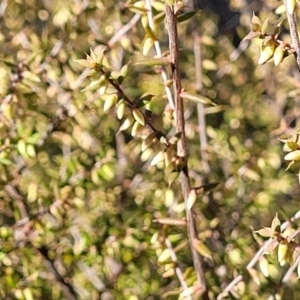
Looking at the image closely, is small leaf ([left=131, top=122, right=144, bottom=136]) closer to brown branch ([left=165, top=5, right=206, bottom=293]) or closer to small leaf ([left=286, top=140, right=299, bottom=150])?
brown branch ([left=165, top=5, right=206, bottom=293])

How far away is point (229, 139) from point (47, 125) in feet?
2.01

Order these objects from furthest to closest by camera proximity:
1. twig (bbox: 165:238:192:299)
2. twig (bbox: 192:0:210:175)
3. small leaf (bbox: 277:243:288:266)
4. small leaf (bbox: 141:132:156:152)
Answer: twig (bbox: 192:0:210:175) → twig (bbox: 165:238:192:299) → small leaf (bbox: 141:132:156:152) → small leaf (bbox: 277:243:288:266)

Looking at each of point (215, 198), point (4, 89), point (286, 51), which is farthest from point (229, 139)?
point (286, 51)

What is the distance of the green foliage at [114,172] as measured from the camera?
1.52 metres

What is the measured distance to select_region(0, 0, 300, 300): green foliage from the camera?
152cm

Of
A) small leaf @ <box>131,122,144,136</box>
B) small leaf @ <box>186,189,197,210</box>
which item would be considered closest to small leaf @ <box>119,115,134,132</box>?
small leaf @ <box>131,122,144,136</box>

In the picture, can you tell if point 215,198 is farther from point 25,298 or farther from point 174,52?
point 174,52

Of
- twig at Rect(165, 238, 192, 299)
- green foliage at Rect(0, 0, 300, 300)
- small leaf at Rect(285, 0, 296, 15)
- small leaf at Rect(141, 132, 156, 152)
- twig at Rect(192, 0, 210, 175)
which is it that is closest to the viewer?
small leaf at Rect(285, 0, 296, 15)

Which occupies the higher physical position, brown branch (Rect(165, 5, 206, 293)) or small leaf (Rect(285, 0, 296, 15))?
small leaf (Rect(285, 0, 296, 15))

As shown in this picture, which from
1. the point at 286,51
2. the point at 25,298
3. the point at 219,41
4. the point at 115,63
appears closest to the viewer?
the point at 286,51

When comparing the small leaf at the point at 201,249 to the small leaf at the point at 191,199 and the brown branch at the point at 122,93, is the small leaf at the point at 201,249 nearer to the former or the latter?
the small leaf at the point at 191,199

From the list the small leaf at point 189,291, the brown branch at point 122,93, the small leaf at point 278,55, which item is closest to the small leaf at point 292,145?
the small leaf at point 278,55

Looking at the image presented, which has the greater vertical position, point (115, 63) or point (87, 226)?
point (115, 63)

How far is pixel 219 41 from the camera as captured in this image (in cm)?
223
